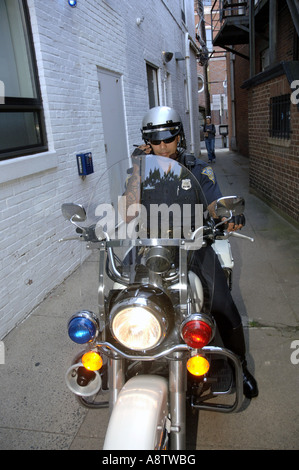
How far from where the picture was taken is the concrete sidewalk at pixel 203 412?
7.38 feet

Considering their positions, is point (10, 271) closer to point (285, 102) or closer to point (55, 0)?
point (55, 0)

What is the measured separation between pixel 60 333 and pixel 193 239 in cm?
212

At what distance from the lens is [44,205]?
408 centimetres

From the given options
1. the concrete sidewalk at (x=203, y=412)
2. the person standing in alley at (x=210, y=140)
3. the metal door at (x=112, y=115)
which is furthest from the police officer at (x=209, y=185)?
the person standing in alley at (x=210, y=140)

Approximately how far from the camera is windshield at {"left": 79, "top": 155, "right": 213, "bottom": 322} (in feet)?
6.05

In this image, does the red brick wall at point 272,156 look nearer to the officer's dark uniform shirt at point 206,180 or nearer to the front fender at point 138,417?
the officer's dark uniform shirt at point 206,180

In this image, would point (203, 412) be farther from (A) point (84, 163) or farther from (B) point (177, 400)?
(A) point (84, 163)

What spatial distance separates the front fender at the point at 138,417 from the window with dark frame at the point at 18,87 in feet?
8.70

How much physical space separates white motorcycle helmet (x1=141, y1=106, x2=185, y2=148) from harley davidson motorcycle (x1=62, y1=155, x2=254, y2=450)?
57 centimetres

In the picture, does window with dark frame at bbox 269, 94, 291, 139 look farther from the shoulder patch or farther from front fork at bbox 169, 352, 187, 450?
front fork at bbox 169, 352, 187, 450

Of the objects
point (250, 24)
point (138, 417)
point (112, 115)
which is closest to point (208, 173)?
point (138, 417)

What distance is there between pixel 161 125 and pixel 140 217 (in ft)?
2.83

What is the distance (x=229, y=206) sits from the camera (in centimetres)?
182

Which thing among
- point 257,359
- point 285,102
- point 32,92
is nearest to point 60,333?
point 257,359
